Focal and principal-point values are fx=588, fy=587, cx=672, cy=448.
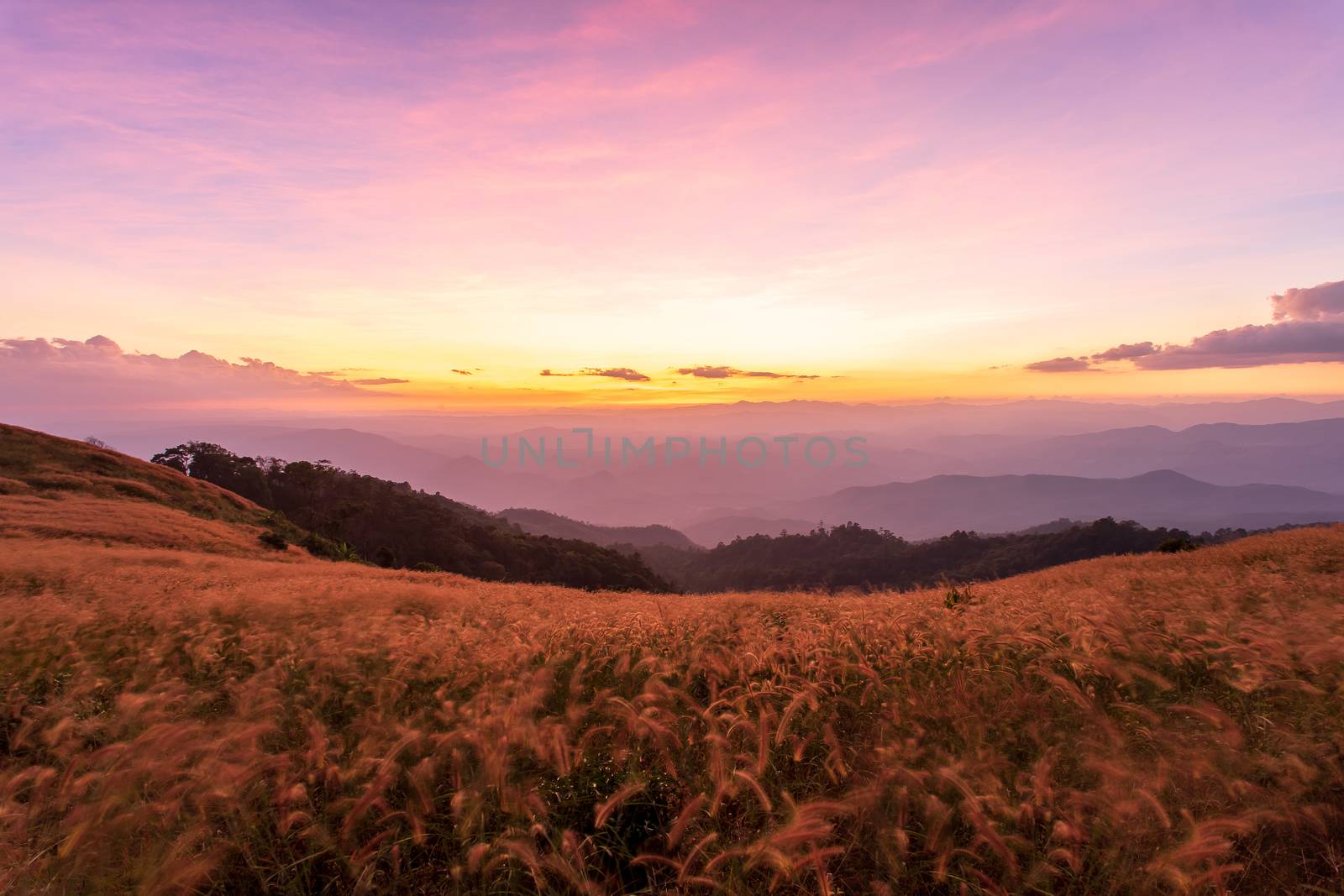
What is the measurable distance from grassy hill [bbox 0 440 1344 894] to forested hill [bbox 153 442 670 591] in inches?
2584

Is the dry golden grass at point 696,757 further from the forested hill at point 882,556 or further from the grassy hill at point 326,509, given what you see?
the forested hill at point 882,556

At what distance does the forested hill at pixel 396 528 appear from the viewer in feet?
243

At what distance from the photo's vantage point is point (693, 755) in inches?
161

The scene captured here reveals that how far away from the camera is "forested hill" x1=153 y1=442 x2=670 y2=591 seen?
74.1 meters

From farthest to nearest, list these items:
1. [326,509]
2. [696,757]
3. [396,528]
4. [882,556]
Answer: [882,556] → [326,509] → [396,528] → [696,757]

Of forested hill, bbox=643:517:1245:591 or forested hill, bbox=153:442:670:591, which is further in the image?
forested hill, bbox=643:517:1245:591

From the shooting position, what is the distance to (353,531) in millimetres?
76812

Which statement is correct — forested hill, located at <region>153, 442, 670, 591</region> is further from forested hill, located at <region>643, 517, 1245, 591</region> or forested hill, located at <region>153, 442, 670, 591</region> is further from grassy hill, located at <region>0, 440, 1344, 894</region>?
grassy hill, located at <region>0, 440, 1344, 894</region>

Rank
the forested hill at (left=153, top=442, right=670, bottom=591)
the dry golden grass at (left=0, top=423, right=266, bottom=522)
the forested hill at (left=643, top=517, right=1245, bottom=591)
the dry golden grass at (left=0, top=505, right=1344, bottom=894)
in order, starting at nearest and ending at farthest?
the dry golden grass at (left=0, top=505, right=1344, bottom=894) < the dry golden grass at (left=0, top=423, right=266, bottom=522) < the forested hill at (left=153, top=442, right=670, bottom=591) < the forested hill at (left=643, top=517, right=1245, bottom=591)

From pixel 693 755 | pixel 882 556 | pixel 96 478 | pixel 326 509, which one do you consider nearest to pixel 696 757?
pixel 693 755

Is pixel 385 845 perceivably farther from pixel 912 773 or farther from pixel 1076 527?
pixel 1076 527

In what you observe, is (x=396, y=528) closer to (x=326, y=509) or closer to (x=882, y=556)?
(x=326, y=509)

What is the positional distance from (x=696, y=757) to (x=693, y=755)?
0.04 meters

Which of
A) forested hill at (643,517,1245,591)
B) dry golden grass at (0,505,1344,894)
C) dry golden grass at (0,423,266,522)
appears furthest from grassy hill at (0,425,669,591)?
dry golden grass at (0,505,1344,894)
